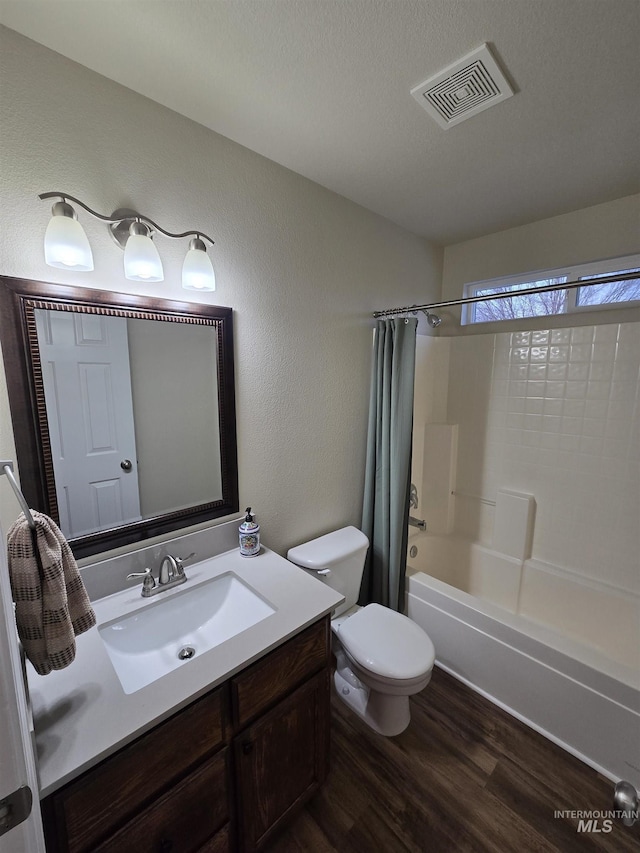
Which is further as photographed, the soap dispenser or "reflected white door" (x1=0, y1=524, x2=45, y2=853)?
the soap dispenser

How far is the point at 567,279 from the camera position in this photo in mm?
2070

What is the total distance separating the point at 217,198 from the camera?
4.48ft

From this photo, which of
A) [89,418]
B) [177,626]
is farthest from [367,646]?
[89,418]

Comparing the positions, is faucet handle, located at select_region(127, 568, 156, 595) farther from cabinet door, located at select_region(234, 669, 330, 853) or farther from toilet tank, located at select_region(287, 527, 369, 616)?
toilet tank, located at select_region(287, 527, 369, 616)

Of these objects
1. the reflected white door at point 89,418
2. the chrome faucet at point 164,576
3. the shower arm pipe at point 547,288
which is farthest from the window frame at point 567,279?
the chrome faucet at point 164,576

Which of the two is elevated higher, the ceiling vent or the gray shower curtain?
the ceiling vent

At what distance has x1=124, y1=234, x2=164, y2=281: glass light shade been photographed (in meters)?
1.11

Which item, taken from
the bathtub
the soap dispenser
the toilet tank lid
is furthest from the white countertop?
the bathtub

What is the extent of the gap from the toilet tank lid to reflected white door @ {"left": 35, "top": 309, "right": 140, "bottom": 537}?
74 centimetres

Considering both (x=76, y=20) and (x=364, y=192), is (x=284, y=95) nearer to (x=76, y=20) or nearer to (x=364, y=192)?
(x=76, y=20)

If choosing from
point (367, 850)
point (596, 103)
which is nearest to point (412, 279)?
point (596, 103)

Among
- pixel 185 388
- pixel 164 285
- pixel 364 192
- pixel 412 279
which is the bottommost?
pixel 185 388

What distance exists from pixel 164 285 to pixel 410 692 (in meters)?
1.81

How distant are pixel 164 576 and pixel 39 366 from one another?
79 centimetres
